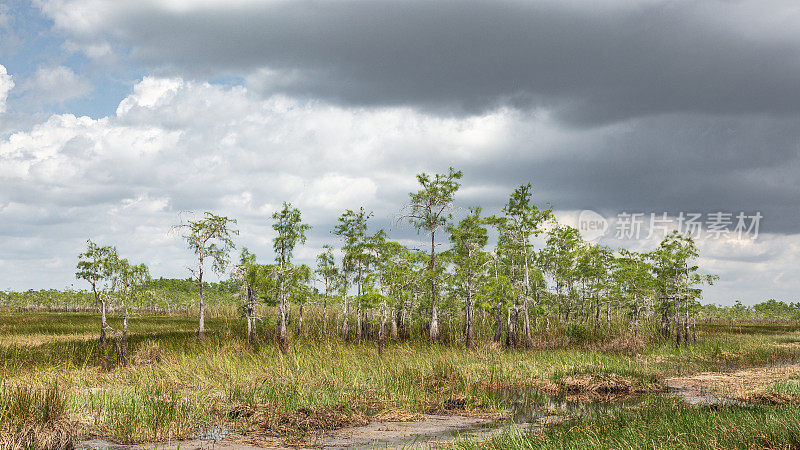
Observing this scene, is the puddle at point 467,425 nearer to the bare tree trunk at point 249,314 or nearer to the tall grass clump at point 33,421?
the tall grass clump at point 33,421

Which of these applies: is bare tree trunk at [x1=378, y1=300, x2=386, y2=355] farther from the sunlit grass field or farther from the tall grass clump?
the tall grass clump

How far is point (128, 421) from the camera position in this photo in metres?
11.9

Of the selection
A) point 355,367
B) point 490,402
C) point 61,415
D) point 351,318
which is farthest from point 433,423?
point 351,318

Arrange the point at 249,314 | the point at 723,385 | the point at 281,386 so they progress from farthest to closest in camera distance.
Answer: the point at 249,314, the point at 723,385, the point at 281,386

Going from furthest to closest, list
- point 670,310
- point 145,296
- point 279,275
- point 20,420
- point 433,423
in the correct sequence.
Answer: point 670,310, point 279,275, point 145,296, point 433,423, point 20,420

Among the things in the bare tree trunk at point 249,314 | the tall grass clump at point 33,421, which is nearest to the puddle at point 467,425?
the tall grass clump at point 33,421

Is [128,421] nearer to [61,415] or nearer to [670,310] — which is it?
[61,415]

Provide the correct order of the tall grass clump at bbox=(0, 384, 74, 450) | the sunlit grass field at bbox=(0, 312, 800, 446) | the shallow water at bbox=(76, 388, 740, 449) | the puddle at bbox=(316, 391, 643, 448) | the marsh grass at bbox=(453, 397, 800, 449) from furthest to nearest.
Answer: the sunlit grass field at bbox=(0, 312, 800, 446) < the puddle at bbox=(316, 391, 643, 448) < the shallow water at bbox=(76, 388, 740, 449) < the tall grass clump at bbox=(0, 384, 74, 450) < the marsh grass at bbox=(453, 397, 800, 449)

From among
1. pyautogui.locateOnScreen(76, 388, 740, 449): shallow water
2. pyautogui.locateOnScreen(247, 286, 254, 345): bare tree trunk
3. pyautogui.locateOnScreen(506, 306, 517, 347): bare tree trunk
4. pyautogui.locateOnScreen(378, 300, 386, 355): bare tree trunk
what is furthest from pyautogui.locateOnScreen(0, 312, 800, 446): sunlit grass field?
pyautogui.locateOnScreen(506, 306, 517, 347): bare tree trunk

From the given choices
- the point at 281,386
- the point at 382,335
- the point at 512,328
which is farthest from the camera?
the point at 512,328

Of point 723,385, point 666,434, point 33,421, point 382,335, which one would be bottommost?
point 723,385

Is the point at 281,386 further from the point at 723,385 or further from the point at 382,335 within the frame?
the point at 723,385

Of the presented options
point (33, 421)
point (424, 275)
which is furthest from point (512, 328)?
point (33, 421)

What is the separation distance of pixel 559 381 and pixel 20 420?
56.8ft
